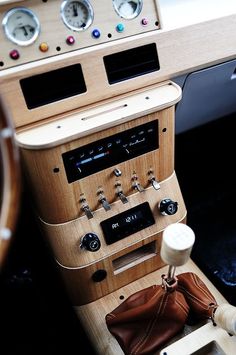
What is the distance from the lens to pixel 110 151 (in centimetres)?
102

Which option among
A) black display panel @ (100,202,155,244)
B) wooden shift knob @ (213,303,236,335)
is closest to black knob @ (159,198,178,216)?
black display panel @ (100,202,155,244)

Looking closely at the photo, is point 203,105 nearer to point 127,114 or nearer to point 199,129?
point 199,129

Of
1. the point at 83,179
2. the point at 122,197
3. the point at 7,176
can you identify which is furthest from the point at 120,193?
the point at 7,176

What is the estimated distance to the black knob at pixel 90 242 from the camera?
1076 millimetres

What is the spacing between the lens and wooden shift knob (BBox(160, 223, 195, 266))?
2.35ft

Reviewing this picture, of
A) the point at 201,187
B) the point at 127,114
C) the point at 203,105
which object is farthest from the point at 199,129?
the point at 127,114

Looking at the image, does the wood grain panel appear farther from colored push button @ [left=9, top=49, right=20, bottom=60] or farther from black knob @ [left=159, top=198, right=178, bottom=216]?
colored push button @ [left=9, top=49, right=20, bottom=60]

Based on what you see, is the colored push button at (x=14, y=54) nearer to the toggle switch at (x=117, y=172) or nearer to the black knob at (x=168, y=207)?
the toggle switch at (x=117, y=172)

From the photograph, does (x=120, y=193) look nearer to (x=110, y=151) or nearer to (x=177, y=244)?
(x=110, y=151)

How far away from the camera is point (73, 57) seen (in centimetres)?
92

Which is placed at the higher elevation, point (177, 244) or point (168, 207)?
point (177, 244)

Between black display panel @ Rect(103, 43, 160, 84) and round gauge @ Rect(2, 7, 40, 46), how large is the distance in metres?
0.19

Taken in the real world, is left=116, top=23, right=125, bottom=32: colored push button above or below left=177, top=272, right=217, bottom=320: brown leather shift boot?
above

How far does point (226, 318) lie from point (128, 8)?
32.7 inches
